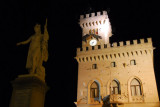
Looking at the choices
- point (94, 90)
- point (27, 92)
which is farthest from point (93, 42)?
point (27, 92)

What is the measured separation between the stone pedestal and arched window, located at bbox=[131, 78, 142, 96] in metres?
17.4

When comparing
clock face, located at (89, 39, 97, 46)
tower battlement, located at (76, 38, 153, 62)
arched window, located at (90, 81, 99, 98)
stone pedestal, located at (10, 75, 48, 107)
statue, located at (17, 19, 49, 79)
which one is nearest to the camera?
stone pedestal, located at (10, 75, 48, 107)

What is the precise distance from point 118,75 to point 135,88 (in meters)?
2.54

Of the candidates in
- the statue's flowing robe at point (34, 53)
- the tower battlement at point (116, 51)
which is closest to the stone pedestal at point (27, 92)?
the statue's flowing robe at point (34, 53)

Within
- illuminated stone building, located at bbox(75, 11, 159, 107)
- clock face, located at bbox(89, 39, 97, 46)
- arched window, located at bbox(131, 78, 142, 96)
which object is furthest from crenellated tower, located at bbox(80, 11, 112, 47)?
arched window, located at bbox(131, 78, 142, 96)

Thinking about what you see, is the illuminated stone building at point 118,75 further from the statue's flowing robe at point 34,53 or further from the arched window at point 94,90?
the statue's flowing robe at point 34,53

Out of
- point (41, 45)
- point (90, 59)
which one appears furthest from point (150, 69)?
point (41, 45)

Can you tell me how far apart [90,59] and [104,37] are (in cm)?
513

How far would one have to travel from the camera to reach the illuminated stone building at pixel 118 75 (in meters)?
21.5

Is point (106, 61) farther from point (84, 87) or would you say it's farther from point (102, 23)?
point (102, 23)

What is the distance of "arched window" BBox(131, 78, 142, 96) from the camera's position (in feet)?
72.0

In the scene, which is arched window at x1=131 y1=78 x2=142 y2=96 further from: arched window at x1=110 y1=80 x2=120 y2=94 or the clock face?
the clock face

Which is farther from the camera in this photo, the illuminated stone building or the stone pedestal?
the illuminated stone building

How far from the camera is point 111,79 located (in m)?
23.3
